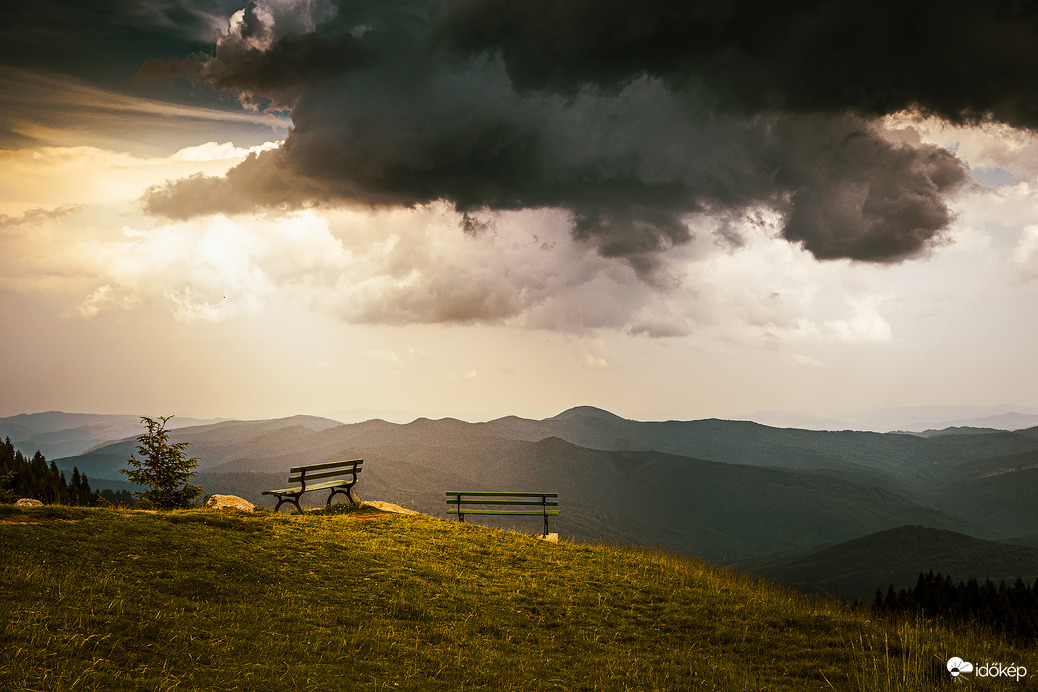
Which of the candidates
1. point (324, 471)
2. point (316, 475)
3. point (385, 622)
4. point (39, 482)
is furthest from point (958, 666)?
point (39, 482)

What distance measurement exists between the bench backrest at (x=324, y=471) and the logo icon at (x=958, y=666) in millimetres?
18640

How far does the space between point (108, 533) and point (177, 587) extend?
3.56 m

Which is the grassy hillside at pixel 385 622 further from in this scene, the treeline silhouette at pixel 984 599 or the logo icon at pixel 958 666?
the treeline silhouette at pixel 984 599

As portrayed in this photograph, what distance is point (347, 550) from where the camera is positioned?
16828 mm

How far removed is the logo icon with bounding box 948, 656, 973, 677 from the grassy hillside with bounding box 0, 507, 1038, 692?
0.28m

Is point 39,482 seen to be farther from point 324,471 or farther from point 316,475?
point 316,475

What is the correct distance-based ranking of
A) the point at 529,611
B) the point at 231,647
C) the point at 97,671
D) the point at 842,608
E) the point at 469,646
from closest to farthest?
1. the point at 97,671
2. the point at 231,647
3. the point at 469,646
4. the point at 529,611
5. the point at 842,608

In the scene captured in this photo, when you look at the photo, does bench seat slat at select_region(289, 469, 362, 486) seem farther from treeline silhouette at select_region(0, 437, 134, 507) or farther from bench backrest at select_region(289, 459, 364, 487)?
treeline silhouette at select_region(0, 437, 134, 507)

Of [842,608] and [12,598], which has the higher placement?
[12,598]

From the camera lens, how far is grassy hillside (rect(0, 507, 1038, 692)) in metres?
9.32

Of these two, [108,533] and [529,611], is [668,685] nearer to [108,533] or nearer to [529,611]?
[529,611]

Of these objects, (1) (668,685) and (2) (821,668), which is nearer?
(1) (668,685)

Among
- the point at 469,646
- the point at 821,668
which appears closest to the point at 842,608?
the point at 821,668

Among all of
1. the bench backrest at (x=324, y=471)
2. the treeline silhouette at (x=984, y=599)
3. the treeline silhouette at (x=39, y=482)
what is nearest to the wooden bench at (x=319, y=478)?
the bench backrest at (x=324, y=471)
